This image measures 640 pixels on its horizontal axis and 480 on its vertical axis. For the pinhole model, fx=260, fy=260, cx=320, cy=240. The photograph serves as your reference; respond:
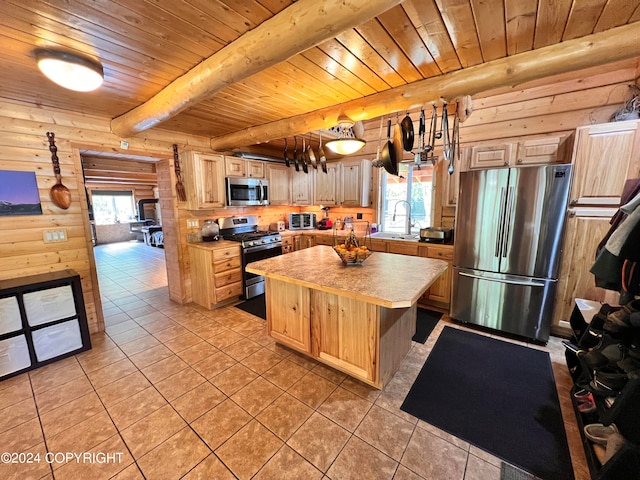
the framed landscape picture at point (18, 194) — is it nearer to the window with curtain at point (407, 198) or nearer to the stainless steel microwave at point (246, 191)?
the stainless steel microwave at point (246, 191)

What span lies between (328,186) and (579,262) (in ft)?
11.4

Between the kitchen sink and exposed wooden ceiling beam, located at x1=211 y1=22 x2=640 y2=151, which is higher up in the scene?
exposed wooden ceiling beam, located at x1=211 y1=22 x2=640 y2=151

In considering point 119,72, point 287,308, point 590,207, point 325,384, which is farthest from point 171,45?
point 590,207

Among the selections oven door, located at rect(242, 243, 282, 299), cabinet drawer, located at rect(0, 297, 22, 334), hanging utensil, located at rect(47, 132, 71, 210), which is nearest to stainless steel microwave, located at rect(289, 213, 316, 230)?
oven door, located at rect(242, 243, 282, 299)

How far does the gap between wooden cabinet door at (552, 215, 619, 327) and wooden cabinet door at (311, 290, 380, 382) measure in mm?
2275

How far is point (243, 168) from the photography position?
4.16m

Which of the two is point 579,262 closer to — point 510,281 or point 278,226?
point 510,281

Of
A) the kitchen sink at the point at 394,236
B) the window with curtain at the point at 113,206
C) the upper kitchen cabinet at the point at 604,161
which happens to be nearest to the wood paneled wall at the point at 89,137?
the upper kitchen cabinet at the point at 604,161

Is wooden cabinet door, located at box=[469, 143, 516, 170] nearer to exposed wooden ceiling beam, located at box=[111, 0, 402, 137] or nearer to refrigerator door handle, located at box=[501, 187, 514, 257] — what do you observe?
refrigerator door handle, located at box=[501, 187, 514, 257]

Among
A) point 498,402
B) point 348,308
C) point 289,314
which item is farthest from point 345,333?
point 498,402

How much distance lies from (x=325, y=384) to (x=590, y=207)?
10.0 feet

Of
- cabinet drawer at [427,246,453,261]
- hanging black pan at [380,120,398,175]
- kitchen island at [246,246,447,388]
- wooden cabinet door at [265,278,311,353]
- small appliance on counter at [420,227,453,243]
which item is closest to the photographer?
kitchen island at [246,246,447,388]

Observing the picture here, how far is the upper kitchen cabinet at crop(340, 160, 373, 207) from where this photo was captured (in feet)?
14.4

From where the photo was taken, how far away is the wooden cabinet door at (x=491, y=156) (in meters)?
3.00
